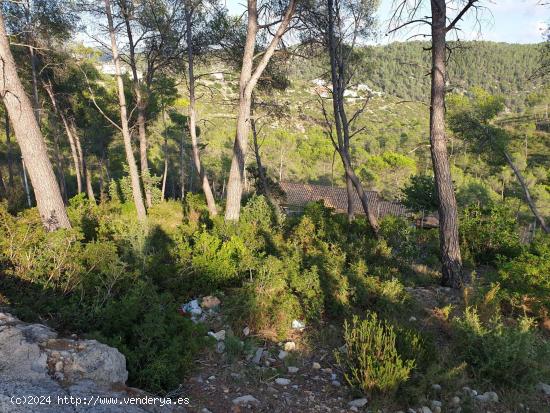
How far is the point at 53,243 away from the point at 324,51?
9.46m

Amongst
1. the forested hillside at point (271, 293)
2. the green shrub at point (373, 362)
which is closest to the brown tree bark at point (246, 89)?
the forested hillside at point (271, 293)

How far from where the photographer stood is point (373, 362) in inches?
→ 128

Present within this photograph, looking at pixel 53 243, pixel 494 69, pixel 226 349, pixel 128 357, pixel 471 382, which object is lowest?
pixel 471 382

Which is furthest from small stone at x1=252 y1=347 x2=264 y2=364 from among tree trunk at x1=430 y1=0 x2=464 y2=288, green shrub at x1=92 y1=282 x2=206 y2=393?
tree trunk at x1=430 y1=0 x2=464 y2=288

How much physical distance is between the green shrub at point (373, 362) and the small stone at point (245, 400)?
80 centimetres

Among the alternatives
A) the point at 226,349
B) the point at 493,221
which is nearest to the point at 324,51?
the point at 493,221

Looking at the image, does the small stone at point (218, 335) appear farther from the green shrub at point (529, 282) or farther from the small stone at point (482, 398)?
the green shrub at point (529, 282)

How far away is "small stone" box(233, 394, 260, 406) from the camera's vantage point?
303cm

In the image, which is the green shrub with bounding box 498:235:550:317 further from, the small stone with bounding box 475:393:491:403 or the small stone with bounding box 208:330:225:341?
the small stone with bounding box 208:330:225:341

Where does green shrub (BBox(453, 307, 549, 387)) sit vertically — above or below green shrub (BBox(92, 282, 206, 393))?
below

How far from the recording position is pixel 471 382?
352 centimetres

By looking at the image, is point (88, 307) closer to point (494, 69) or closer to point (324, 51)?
point (324, 51)

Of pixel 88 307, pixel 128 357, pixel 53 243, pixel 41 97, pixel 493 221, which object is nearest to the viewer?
pixel 128 357

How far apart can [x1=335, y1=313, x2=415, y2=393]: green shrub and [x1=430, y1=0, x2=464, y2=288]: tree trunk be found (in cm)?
274
